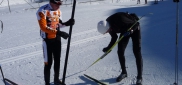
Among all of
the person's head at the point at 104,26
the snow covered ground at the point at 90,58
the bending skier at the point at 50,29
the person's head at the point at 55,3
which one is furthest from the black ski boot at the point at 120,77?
the person's head at the point at 55,3

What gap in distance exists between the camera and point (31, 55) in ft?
22.2

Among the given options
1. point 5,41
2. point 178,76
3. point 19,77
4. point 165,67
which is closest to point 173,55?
point 165,67

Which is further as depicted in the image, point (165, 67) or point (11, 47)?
point (11, 47)

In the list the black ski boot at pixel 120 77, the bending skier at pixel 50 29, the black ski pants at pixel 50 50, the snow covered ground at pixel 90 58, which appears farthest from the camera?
the snow covered ground at pixel 90 58

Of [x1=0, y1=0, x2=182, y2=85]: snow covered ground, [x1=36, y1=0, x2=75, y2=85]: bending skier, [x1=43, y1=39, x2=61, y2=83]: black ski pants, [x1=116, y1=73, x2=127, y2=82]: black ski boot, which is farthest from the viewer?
[x1=0, y1=0, x2=182, y2=85]: snow covered ground

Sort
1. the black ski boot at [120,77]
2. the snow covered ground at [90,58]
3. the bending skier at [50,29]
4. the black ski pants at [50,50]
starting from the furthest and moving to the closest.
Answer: the snow covered ground at [90,58] → the black ski boot at [120,77] → the black ski pants at [50,50] → the bending skier at [50,29]

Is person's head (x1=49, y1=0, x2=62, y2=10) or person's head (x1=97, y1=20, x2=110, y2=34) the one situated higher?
person's head (x1=49, y1=0, x2=62, y2=10)

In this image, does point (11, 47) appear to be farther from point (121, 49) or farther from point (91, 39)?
point (121, 49)

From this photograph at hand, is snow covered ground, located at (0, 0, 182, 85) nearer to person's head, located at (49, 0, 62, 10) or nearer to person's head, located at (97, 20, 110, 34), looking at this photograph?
person's head, located at (97, 20, 110, 34)

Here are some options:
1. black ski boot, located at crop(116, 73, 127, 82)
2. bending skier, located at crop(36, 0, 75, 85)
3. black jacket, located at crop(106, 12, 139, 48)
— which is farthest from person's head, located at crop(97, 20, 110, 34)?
black ski boot, located at crop(116, 73, 127, 82)

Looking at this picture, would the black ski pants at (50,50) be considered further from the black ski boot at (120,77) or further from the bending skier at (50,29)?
the black ski boot at (120,77)

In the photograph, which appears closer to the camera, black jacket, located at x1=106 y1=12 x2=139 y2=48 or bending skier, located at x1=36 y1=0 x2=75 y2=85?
bending skier, located at x1=36 y1=0 x2=75 y2=85

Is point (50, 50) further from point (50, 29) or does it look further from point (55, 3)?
point (55, 3)

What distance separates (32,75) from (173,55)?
11.7 feet
